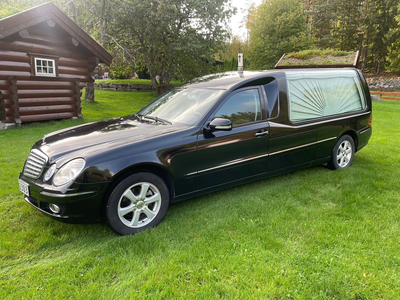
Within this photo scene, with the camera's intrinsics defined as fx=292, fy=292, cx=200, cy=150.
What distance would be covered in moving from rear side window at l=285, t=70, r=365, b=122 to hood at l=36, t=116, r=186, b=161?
2057 millimetres

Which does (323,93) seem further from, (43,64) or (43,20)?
(43,64)

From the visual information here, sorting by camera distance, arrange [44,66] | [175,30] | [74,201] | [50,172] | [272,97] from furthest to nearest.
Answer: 1. [175,30]
2. [44,66]
3. [272,97]
4. [50,172]
5. [74,201]

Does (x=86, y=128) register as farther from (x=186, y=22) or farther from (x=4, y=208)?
(x=186, y=22)

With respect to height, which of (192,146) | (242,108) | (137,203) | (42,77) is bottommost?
(137,203)

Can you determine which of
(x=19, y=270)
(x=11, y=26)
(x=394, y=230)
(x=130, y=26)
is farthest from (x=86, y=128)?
(x=130, y=26)

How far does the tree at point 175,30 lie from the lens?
16016 mm

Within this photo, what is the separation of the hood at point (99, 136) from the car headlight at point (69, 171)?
0.10 meters

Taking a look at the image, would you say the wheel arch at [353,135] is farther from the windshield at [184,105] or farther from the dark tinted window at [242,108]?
the windshield at [184,105]

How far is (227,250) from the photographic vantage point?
291 centimetres

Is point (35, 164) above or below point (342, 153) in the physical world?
above

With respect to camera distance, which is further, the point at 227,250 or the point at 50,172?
the point at 50,172

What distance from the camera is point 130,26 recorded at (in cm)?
1725

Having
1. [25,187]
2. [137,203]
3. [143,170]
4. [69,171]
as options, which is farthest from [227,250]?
[25,187]

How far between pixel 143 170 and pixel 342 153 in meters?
3.87
